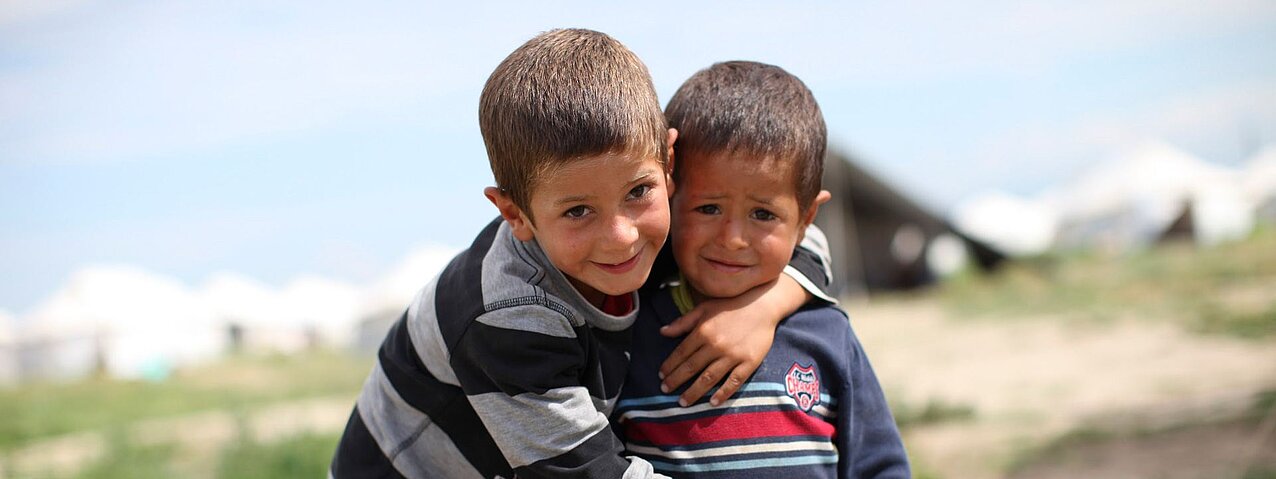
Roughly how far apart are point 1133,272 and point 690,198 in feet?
37.9

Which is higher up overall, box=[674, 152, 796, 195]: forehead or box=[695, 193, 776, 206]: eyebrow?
box=[674, 152, 796, 195]: forehead

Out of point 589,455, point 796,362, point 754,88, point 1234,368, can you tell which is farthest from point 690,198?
point 1234,368

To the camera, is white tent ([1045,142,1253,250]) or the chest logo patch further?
white tent ([1045,142,1253,250])

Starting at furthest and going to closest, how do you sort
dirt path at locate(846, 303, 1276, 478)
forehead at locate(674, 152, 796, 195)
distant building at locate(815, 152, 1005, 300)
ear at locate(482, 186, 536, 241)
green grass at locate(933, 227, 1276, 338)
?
distant building at locate(815, 152, 1005, 300)
green grass at locate(933, 227, 1276, 338)
dirt path at locate(846, 303, 1276, 478)
forehead at locate(674, 152, 796, 195)
ear at locate(482, 186, 536, 241)

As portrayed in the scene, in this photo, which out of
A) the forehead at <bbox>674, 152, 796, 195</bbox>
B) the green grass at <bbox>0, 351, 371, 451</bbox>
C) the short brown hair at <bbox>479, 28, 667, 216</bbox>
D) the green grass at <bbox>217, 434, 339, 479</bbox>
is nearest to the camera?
the short brown hair at <bbox>479, 28, 667, 216</bbox>

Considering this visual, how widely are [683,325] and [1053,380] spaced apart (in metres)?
5.73

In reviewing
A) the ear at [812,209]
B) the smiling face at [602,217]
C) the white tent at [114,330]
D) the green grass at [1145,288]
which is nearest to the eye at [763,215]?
the ear at [812,209]

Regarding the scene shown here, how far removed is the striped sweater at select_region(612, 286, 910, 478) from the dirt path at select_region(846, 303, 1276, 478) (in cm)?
299

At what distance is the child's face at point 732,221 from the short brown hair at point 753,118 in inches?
1.0

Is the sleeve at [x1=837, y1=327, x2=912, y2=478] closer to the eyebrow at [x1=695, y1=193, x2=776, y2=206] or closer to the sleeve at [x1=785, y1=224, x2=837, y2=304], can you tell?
the sleeve at [x1=785, y1=224, x2=837, y2=304]

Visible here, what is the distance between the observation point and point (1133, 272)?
39.7 feet

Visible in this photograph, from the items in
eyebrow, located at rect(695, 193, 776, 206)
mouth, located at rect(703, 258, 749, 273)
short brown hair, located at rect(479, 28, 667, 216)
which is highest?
short brown hair, located at rect(479, 28, 667, 216)

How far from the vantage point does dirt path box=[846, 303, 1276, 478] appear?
5566 millimetres

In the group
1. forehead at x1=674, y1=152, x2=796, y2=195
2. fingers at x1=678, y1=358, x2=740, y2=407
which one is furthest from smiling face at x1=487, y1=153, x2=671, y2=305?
fingers at x1=678, y1=358, x2=740, y2=407
